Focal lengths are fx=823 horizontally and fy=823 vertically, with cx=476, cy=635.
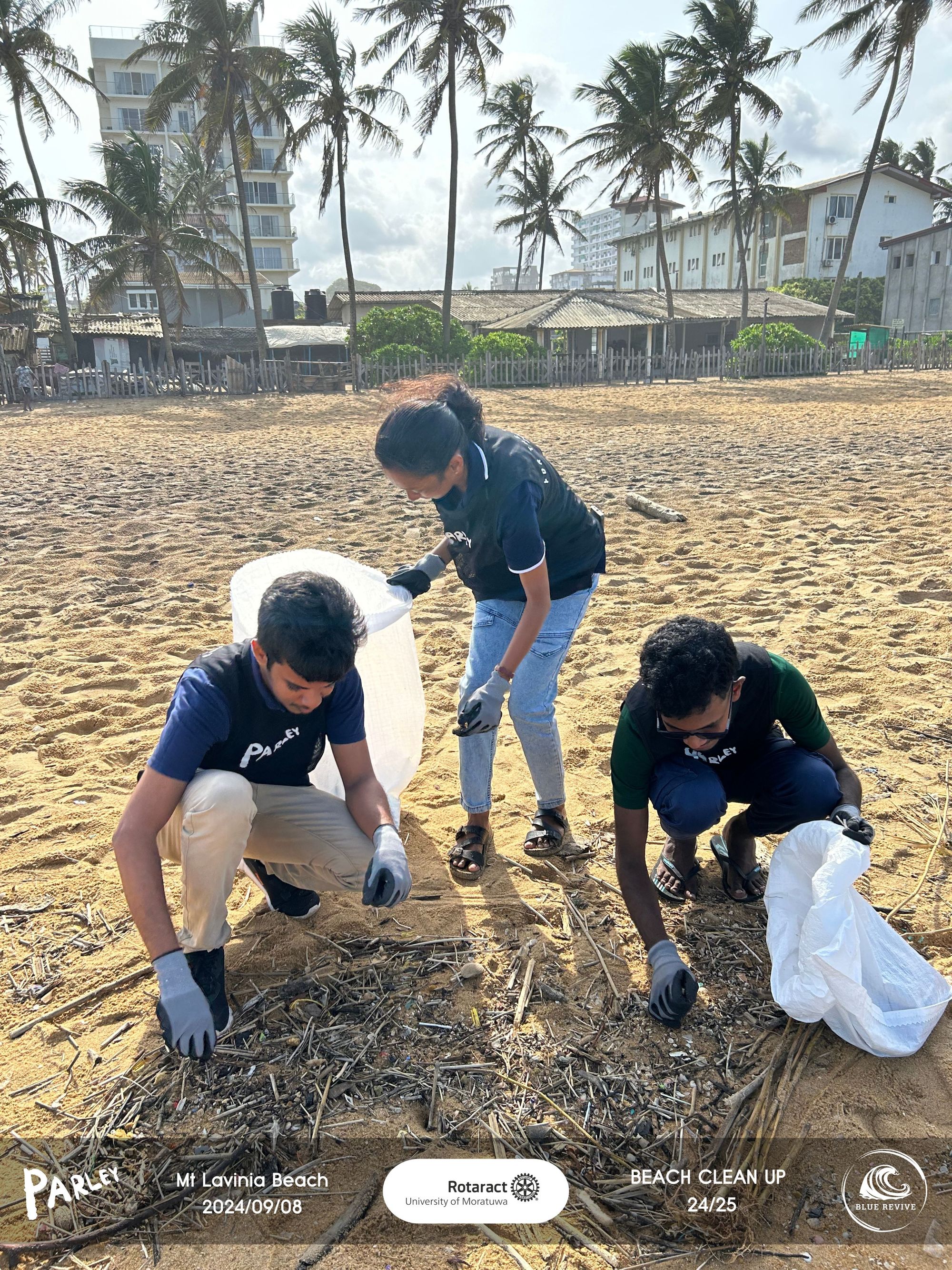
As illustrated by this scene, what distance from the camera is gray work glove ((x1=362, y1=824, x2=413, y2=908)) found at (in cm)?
189

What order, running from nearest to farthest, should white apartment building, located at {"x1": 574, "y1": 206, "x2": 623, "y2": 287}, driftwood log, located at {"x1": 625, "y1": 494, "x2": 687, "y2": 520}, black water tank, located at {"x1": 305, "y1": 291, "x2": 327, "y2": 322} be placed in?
driftwood log, located at {"x1": 625, "y1": 494, "x2": 687, "y2": 520}, black water tank, located at {"x1": 305, "y1": 291, "x2": 327, "y2": 322}, white apartment building, located at {"x1": 574, "y1": 206, "x2": 623, "y2": 287}

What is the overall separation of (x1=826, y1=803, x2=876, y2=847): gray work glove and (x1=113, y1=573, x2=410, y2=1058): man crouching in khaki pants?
3.41 feet

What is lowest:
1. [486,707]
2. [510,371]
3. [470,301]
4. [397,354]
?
[486,707]

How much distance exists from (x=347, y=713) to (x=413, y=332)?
879 inches

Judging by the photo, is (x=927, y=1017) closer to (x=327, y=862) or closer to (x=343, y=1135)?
→ (x=343, y=1135)

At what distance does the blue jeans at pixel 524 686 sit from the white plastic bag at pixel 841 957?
79 cm

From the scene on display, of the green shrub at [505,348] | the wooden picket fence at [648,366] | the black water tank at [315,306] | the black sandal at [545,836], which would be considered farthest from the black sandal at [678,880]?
the black water tank at [315,306]

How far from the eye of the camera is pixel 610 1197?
1.53 m

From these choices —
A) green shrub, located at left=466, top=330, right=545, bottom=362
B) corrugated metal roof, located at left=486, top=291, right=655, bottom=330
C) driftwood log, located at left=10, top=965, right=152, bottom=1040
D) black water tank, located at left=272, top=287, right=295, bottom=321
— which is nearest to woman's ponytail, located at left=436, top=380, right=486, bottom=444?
driftwood log, located at left=10, top=965, right=152, bottom=1040

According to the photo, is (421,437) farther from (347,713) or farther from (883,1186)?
(883,1186)

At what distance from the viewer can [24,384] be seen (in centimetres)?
1805

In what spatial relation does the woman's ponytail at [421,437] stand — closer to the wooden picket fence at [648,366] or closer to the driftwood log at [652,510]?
the driftwood log at [652,510]

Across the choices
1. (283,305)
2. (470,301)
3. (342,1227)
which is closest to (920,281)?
(470,301)

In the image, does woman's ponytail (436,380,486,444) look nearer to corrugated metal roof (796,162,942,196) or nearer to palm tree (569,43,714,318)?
palm tree (569,43,714,318)
